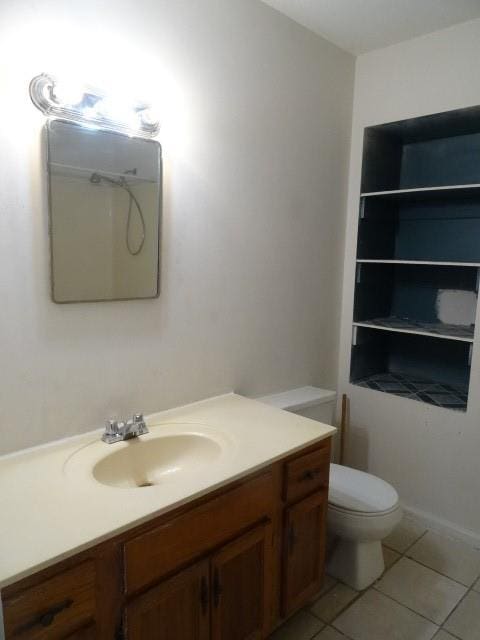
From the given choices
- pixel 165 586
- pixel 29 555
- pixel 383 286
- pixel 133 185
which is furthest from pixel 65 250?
pixel 383 286

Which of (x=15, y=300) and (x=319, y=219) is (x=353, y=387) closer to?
(x=319, y=219)

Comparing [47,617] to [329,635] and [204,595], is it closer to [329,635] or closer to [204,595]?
[204,595]

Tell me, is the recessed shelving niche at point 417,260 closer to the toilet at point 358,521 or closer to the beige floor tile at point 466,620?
the toilet at point 358,521

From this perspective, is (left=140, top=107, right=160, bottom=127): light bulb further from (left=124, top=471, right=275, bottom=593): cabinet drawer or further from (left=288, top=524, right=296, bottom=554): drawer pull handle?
(left=288, top=524, right=296, bottom=554): drawer pull handle

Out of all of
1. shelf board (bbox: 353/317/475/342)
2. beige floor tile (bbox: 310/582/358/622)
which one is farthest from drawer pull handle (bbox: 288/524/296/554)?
shelf board (bbox: 353/317/475/342)

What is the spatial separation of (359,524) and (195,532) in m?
0.89

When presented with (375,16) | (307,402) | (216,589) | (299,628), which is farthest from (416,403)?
(375,16)

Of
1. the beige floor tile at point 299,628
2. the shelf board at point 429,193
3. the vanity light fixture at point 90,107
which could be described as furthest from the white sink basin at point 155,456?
the shelf board at point 429,193

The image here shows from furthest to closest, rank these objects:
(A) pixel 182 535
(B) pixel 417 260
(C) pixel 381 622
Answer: (B) pixel 417 260 → (C) pixel 381 622 → (A) pixel 182 535

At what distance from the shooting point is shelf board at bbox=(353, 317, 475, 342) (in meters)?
2.31

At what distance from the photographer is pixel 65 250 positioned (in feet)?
4.80

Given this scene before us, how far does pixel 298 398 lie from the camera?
228cm

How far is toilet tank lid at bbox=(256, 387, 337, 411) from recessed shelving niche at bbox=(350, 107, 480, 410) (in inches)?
15.6

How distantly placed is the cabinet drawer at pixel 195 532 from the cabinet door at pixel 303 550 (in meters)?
0.18
